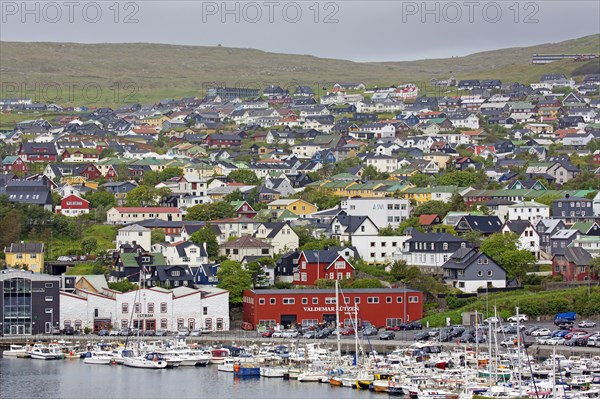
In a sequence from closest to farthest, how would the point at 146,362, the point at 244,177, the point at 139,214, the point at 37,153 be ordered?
1. the point at 146,362
2. the point at 139,214
3. the point at 244,177
4. the point at 37,153

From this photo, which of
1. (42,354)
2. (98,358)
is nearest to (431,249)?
(98,358)

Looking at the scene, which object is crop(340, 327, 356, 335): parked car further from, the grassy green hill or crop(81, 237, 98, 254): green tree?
the grassy green hill

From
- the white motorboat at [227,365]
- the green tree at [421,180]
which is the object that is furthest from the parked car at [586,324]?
the green tree at [421,180]

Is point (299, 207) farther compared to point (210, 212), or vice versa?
point (299, 207)

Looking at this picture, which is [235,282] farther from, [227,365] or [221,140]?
[221,140]

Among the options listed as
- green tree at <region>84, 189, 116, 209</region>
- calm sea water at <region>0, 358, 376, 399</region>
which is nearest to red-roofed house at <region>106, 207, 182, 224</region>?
green tree at <region>84, 189, 116, 209</region>

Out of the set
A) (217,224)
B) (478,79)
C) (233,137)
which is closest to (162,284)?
(217,224)

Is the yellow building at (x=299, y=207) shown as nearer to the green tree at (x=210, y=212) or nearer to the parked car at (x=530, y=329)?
the green tree at (x=210, y=212)
